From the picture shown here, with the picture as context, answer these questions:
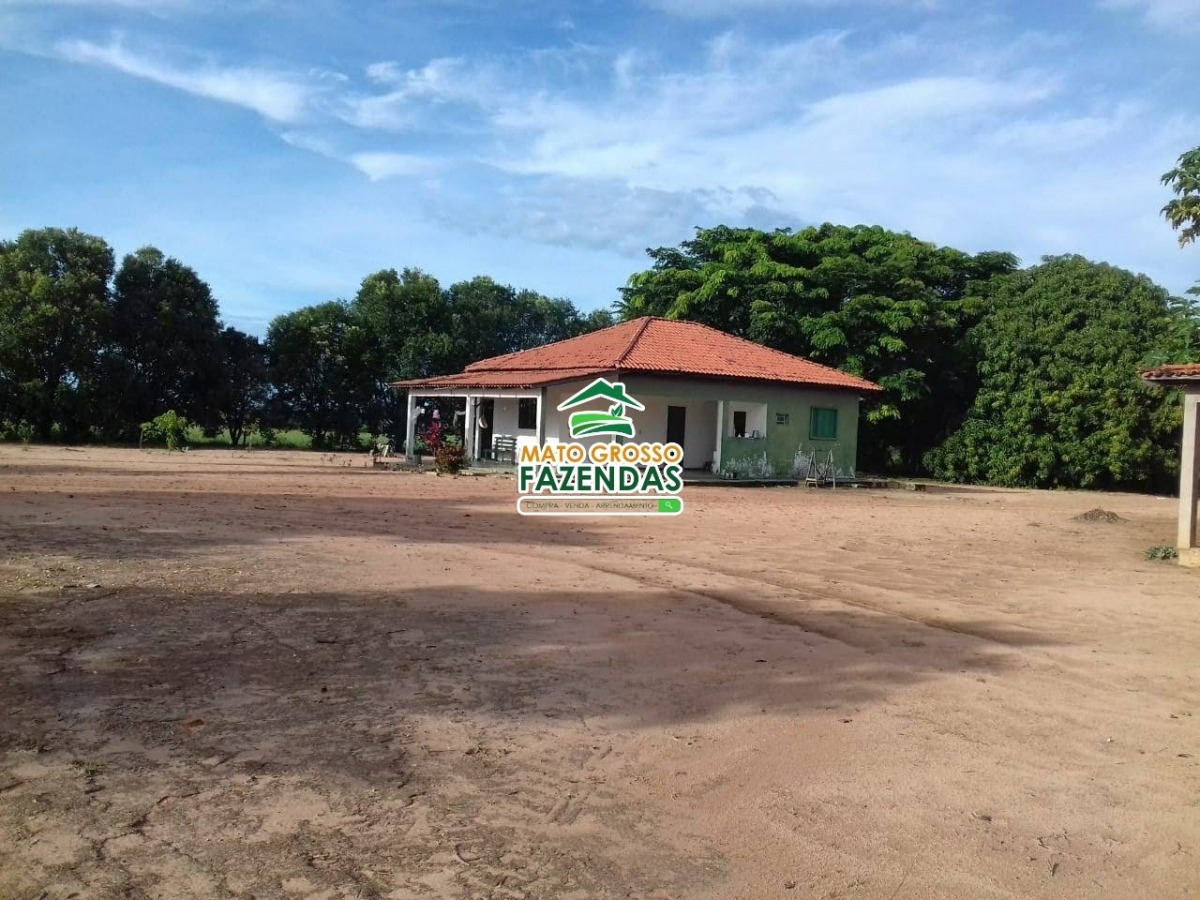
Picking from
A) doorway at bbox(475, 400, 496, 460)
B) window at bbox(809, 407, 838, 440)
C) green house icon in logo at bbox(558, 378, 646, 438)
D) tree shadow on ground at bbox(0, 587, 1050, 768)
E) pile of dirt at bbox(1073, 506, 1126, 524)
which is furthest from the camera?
doorway at bbox(475, 400, 496, 460)

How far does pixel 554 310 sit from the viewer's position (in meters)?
45.2

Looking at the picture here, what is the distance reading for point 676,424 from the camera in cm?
2734

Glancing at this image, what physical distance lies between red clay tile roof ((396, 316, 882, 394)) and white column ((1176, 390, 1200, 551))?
486 inches

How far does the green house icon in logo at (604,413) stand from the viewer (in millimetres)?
23734

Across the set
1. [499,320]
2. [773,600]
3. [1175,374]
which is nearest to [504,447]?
[499,320]

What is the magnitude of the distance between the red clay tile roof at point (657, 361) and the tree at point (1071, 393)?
496cm

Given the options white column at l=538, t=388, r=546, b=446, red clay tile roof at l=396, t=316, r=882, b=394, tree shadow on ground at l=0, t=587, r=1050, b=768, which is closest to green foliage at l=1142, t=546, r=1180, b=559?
tree shadow on ground at l=0, t=587, r=1050, b=768

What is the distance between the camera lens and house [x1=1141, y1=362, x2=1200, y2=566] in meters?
12.4

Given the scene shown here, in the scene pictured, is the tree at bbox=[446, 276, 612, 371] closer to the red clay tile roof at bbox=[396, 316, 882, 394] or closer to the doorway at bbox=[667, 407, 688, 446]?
the red clay tile roof at bbox=[396, 316, 882, 394]

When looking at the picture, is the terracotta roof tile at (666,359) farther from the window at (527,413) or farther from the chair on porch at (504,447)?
the chair on porch at (504,447)

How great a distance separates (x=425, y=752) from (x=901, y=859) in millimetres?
2119

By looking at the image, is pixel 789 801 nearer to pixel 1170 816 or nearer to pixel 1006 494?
pixel 1170 816

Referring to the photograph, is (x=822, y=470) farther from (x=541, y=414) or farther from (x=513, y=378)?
(x=513, y=378)

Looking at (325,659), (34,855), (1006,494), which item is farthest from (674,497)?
(34,855)
